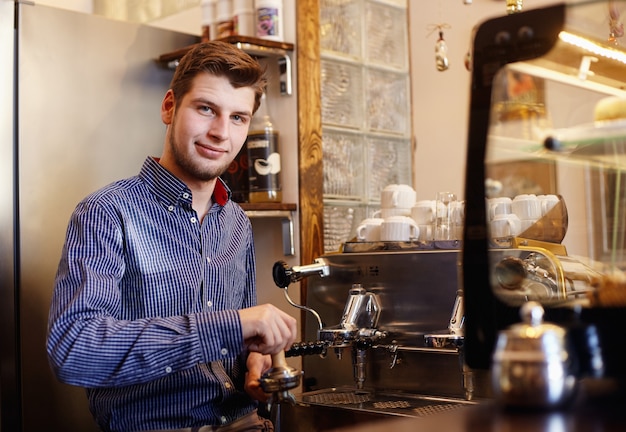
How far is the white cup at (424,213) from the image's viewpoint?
199cm

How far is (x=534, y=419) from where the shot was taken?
2.15 feet

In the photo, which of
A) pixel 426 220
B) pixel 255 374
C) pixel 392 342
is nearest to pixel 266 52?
pixel 426 220

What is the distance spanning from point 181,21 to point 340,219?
0.96 m

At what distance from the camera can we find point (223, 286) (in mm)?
1656

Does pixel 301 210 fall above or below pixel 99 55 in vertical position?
below

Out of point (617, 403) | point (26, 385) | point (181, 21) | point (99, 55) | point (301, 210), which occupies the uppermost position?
point (181, 21)

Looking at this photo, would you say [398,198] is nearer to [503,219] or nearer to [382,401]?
[382,401]

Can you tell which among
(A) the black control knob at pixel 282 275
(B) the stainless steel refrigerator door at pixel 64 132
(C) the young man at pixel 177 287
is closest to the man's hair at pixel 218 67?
(C) the young man at pixel 177 287

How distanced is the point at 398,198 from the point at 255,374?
2.29 ft

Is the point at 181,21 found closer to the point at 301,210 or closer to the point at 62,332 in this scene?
the point at 301,210

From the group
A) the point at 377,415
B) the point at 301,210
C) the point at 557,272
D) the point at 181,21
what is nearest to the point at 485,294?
the point at 557,272

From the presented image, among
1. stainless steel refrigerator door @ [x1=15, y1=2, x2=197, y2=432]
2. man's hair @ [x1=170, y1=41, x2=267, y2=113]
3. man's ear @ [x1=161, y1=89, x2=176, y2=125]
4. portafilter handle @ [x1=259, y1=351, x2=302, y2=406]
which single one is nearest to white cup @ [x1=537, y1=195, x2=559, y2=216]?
portafilter handle @ [x1=259, y1=351, x2=302, y2=406]

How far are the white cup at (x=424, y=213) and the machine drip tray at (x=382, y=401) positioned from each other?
17.4 inches

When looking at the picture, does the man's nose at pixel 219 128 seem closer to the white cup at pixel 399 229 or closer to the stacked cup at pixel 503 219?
the white cup at pixel 399 229
